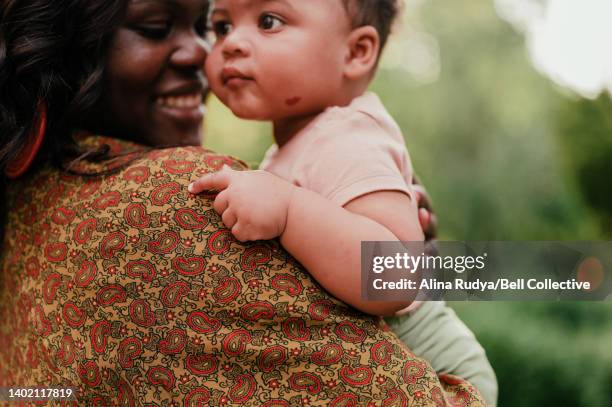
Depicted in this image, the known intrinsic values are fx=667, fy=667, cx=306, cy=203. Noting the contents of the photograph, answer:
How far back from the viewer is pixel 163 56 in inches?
77.0

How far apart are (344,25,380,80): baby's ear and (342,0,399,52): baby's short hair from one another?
0.02 metres

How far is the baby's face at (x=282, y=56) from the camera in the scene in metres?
1.72

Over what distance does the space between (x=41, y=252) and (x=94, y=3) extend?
26.2 inches

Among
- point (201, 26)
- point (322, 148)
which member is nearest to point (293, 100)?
point (322, 148)

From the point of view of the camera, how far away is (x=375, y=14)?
6.13 ft

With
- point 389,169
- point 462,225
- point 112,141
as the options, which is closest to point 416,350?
point 389,169

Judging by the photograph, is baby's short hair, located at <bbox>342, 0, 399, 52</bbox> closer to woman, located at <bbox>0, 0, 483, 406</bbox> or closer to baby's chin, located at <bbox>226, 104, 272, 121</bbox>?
baby's chin, located at <bbox>226, 104, 272, 121</bbox>

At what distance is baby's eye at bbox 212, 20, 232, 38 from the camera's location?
1880 mm

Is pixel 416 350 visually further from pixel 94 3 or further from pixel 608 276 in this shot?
pixel 94 3

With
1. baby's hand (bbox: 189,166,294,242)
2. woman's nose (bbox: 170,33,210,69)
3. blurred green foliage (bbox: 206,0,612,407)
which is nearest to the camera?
baby's hand (bbox: 189,166,294,242)

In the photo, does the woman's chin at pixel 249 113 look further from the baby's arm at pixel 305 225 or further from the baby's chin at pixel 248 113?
the baby's arm at pixel 305 225

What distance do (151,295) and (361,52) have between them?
0.90 metres

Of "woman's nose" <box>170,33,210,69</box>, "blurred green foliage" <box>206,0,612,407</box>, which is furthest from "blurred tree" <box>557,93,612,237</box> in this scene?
"woman's nose" <box>170,33,210,69</box>

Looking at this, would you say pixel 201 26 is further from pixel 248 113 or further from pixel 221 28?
pixel 248 113
